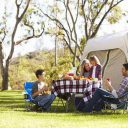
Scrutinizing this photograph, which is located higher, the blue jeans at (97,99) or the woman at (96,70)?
the woman at (96,70)

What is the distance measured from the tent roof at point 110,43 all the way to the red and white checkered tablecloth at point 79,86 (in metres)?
3.51

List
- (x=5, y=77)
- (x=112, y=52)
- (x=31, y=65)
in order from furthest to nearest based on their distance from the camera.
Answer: (x=31, y=65) < (x=5, y=77) < (x=112, y=52)

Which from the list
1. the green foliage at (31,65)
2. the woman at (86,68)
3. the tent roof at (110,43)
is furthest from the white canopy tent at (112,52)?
the green foliage at (31,65)

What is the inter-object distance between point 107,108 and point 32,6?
774 inches

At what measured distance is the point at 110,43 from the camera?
1461 centimetres

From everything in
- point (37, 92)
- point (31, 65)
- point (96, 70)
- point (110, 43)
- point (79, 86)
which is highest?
point (110, 43)

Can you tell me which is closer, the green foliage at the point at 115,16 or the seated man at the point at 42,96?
the seated man at the point at 42,96

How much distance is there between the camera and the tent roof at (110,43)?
14000 millimetres

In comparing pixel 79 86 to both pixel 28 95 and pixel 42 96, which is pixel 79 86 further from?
pixel 28 95

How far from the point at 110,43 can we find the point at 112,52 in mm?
666

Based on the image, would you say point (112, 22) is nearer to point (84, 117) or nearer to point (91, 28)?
point (91, 28)

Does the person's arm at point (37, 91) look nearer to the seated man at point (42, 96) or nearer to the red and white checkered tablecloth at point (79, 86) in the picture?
the seated man at point (42, 96)

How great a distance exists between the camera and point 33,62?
65.4 meters

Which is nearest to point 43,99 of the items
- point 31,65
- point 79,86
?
point 79,86
